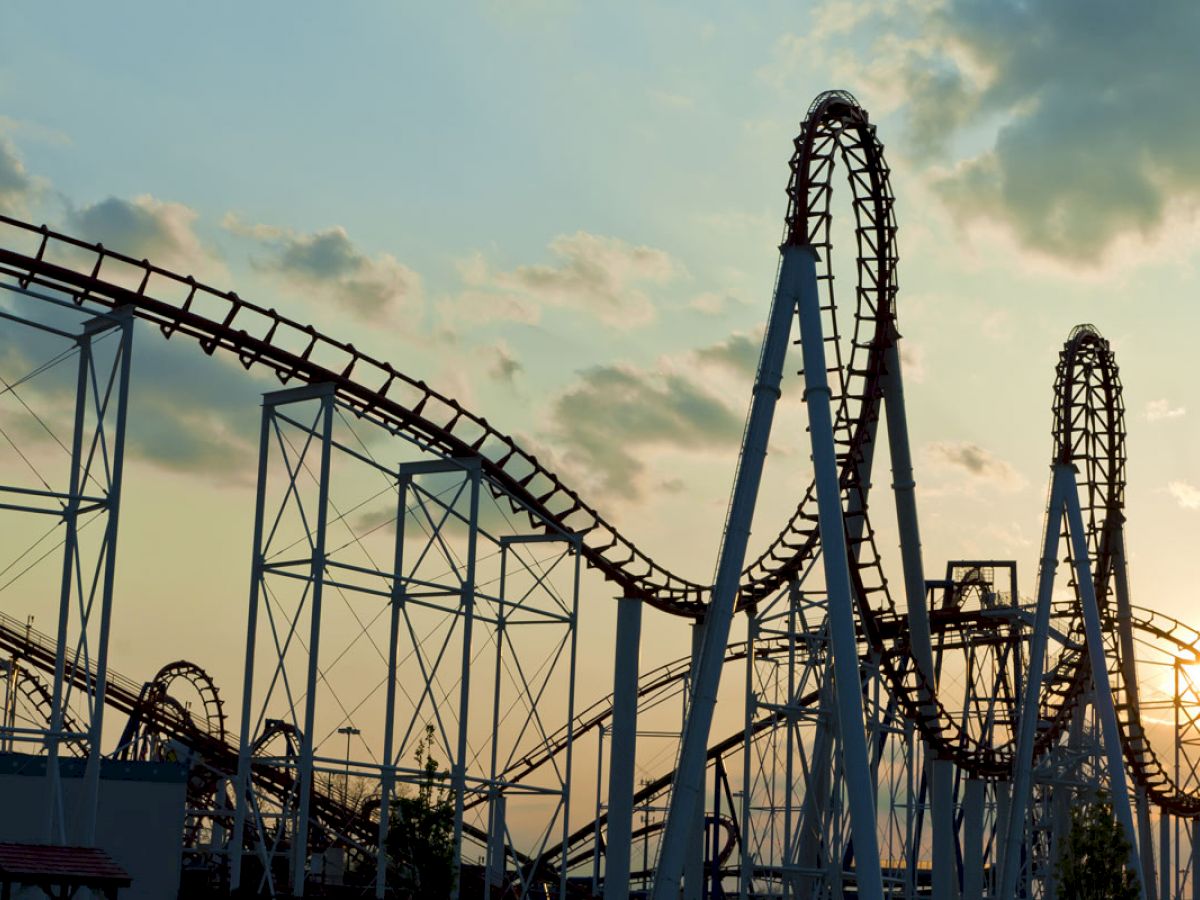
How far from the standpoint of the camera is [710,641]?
70.7 ft

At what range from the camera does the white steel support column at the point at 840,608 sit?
2069cm

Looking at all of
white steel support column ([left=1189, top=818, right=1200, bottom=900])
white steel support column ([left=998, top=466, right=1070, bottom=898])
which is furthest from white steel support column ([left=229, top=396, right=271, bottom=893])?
white steel support column ([left=1189, top=818, right=1200, bottom=900])

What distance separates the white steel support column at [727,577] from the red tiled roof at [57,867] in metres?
6.85

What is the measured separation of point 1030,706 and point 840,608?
37.9 ft

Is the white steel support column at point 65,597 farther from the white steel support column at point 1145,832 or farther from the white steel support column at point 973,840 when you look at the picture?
the white steel support column at point 1145,832

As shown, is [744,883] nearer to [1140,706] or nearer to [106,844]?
[106,844]

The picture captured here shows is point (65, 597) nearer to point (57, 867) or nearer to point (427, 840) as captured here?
point (57, 867)

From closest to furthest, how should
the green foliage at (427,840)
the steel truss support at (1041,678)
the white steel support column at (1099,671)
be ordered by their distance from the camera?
the green foliage at (427,840)
the steel truss support at (1041,678)
the white steel support column at (1099,671)

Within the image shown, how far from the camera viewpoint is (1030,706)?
31250mm

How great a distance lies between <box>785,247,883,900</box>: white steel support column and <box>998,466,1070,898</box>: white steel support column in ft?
35.1

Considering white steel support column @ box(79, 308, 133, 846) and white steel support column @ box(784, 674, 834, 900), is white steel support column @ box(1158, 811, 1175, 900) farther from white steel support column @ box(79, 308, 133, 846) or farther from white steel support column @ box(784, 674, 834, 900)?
white steel support column @ box(79, 308, 133, 846)

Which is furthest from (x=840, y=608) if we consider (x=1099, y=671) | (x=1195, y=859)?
(x=1195, y=859)

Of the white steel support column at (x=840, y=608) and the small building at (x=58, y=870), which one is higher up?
the white steel support column at (x=840, y=608)

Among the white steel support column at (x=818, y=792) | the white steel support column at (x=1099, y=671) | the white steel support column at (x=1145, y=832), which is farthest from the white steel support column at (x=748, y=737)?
the white steel support column at (x=1145, y=832)
